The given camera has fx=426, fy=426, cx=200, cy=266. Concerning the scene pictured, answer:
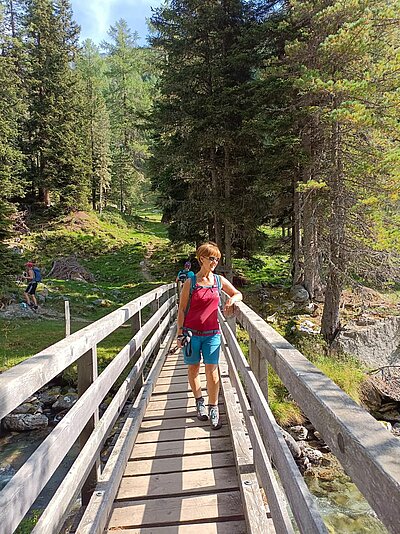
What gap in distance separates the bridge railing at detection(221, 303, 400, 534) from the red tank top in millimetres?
1549

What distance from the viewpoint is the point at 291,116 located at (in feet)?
42.4

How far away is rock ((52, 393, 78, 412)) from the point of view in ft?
31.1

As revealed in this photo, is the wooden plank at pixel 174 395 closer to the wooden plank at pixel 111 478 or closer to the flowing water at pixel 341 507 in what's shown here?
the wooden plank at pixel 111 478

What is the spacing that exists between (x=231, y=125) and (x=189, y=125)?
1607 mm

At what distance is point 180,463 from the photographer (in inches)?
140

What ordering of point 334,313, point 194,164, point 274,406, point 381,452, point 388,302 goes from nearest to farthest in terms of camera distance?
1. point 381,452
2. point 274,406
3. point 334,313
4. point 388,302
5. point 194,164

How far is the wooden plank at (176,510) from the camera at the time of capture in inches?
108

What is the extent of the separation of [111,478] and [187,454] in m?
0.95

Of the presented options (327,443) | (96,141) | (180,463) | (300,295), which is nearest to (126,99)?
(96,141)

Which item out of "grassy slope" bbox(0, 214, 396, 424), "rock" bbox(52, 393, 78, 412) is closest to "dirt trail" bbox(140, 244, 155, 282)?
"grassy slope" bbox(0, 214, 396, 424)

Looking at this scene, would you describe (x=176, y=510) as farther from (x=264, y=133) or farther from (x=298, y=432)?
(x=264, y=133)

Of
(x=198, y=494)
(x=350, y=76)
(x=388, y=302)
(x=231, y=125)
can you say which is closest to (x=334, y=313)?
(x=388, y=302)

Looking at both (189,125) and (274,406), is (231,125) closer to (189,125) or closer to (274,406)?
(189,125)

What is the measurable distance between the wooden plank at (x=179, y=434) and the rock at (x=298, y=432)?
5.38 meters
